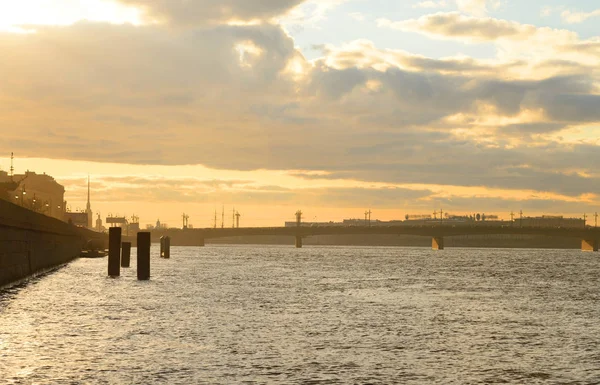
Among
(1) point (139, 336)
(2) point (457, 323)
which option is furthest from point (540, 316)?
(1) point (139, 336)

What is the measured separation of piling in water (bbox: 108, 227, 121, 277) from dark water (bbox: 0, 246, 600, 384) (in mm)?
19804

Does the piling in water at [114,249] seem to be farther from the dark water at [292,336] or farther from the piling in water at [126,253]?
the piling in water at [126,253]

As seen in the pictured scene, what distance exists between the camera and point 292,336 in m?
38.1

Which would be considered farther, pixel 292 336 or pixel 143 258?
pixel 143 258

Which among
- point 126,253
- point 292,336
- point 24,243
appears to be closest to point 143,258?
point 24,243

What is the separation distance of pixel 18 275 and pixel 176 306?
1930cm

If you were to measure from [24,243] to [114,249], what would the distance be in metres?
24.3

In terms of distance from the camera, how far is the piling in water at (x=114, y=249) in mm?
88750

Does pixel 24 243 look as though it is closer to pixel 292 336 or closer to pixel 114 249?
pixel 114 249

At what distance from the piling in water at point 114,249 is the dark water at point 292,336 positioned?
65.0 feet

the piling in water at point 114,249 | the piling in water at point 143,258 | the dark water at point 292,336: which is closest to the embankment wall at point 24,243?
the dark water at point 292,336

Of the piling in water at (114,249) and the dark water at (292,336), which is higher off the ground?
the piling in water at (114,249)

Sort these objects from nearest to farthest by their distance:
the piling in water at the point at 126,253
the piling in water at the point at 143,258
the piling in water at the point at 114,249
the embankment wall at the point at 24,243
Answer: the embankment wall at the point at 24,243
the piling in water at the point at 143,258
the piling in water at the point at 114,249
the piling in water at the point at 126,253

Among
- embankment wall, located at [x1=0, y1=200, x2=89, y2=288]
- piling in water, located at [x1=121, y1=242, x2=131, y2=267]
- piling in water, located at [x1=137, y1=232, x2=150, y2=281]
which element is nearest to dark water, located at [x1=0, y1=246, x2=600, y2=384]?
embankment wall, located at [x1=0, y1=200, x2=89, y2=288]
